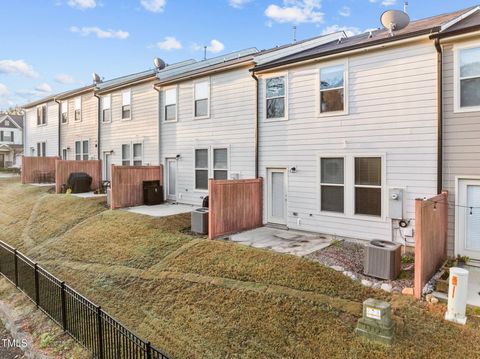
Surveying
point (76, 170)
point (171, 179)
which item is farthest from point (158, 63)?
point (171, 179)

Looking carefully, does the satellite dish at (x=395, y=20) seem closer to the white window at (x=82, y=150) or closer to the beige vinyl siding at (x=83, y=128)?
the beige vinyl siding at (x=83, y=128)

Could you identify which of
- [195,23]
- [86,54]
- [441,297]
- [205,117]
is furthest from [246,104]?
[86,54]

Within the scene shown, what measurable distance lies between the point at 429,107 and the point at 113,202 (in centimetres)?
1118

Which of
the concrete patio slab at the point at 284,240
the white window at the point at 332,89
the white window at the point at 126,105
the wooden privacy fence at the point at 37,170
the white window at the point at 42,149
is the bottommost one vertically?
the concrete patio slab at the point at 284,240

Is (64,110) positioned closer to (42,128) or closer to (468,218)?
(42,128)

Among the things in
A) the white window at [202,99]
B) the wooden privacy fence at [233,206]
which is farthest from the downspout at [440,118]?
the white window at [202,99]

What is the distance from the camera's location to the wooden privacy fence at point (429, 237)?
Result: 216 inches

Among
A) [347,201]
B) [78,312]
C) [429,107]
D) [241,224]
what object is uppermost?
[429,107]

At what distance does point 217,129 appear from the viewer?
1230 cm

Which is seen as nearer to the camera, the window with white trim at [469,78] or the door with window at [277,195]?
the window with white trim at [469,78]

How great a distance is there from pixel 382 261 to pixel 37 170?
71.9 feet

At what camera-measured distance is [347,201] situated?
8977mm

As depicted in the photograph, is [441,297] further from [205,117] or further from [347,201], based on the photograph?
[205,117]

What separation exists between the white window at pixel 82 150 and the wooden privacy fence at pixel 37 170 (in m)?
2.24
